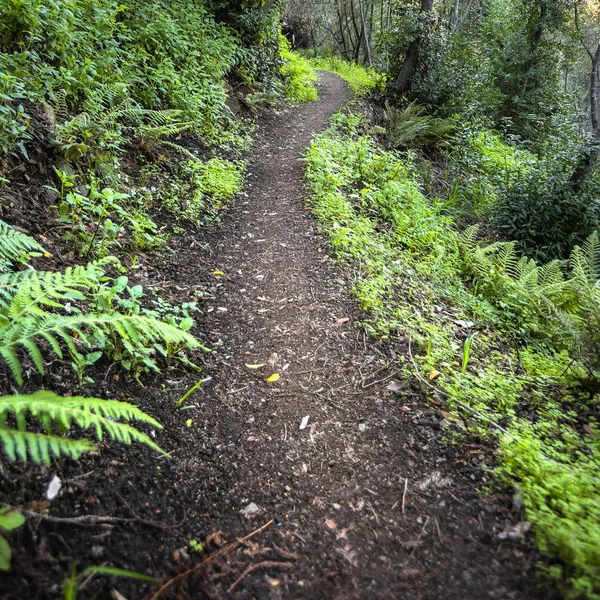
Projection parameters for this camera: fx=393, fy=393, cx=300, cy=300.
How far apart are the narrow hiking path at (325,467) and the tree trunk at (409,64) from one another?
10.9 meters

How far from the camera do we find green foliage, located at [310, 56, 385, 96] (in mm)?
13522

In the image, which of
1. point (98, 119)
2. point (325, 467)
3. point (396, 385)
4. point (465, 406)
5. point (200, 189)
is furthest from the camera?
point (200, 189)

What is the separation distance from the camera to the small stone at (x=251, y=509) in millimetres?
2262

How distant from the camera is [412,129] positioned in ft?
31.3

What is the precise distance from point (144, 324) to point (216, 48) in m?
8.75

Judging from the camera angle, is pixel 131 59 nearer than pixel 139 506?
No

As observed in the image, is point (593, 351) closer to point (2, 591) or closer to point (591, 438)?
point (591, 438)

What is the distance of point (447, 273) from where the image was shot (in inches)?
208

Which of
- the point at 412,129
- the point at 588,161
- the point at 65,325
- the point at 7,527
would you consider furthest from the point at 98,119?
the point at 588,161

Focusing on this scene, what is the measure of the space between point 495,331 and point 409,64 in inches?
444

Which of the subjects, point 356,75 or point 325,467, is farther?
point 356,75

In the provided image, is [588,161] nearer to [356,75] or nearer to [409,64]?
[409,64]

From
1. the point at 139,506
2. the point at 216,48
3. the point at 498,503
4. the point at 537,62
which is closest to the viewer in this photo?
the point at 139,506

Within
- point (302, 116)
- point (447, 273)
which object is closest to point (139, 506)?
point (447, 273)
